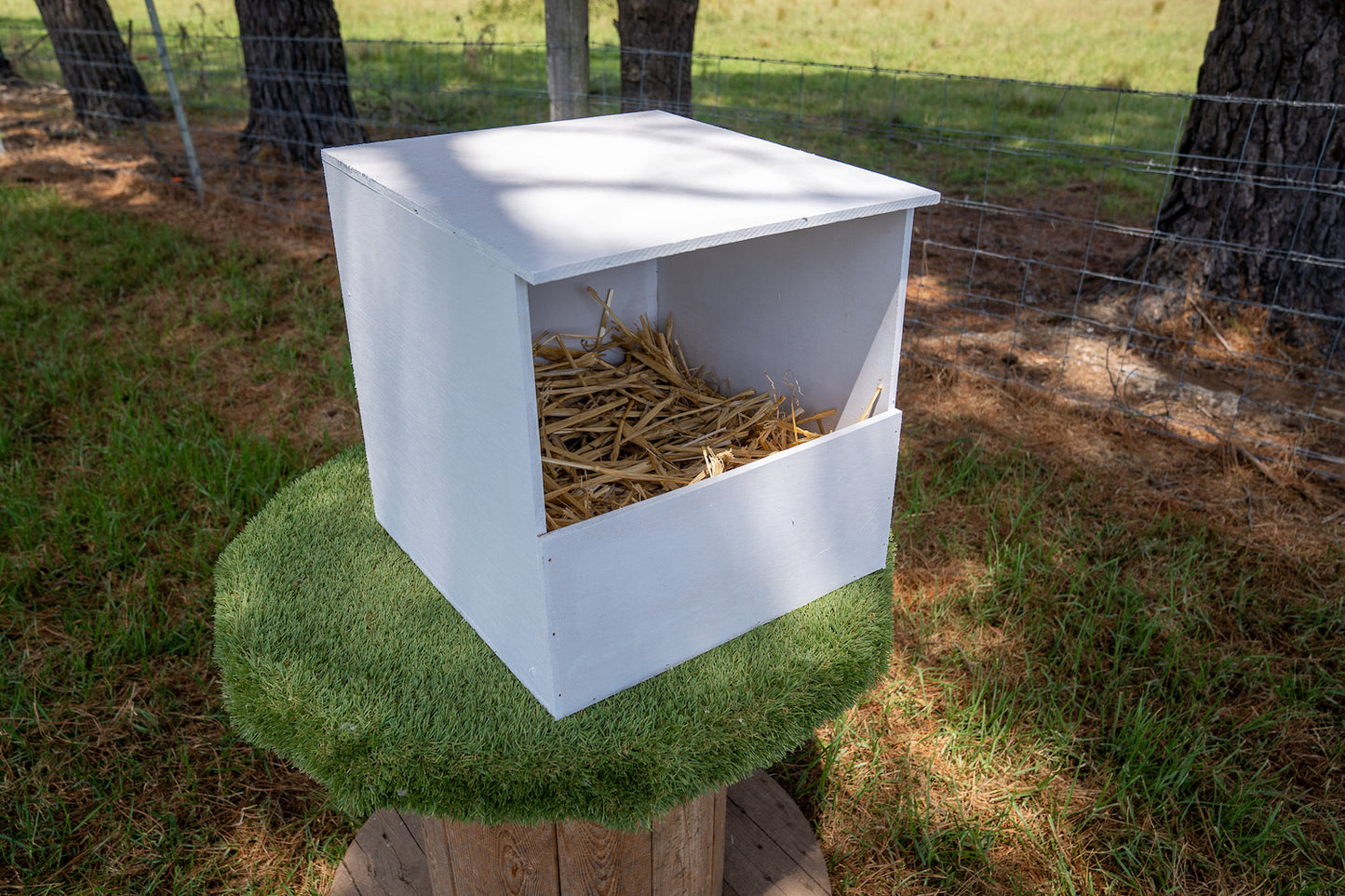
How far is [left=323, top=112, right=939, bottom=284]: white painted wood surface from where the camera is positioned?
1.15 m

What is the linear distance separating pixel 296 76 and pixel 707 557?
5.17m

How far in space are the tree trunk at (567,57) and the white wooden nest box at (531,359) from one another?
1.33m

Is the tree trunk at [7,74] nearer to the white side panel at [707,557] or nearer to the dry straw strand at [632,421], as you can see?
the dry straw strand at [632,421]

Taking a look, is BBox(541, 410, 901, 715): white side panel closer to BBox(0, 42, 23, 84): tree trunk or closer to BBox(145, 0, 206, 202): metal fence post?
BBox(145, 0, 206, 202): metal fence post

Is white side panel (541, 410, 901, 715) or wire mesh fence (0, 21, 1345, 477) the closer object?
white side panel (541, 410, 901, 715)

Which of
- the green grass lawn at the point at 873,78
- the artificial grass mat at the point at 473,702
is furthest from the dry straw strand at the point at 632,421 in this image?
the green grass lawn at the point at 873,78

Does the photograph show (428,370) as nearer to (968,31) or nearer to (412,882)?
(412,882)

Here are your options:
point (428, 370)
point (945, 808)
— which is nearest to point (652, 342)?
point (428, 370)

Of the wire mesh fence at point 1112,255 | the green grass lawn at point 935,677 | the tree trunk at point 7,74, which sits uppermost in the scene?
the tree trunk at point 7,74

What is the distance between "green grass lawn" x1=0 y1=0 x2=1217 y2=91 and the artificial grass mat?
31.1 feet

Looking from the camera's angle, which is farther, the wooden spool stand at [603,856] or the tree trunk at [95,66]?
the tree trunk at [95,66]

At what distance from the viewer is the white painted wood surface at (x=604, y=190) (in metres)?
1.15

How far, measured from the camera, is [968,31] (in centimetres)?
1320

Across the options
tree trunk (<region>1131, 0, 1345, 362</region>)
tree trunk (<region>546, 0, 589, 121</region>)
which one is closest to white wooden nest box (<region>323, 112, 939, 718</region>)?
tree trunk (<region>546, 0, 589, 121</region>)
